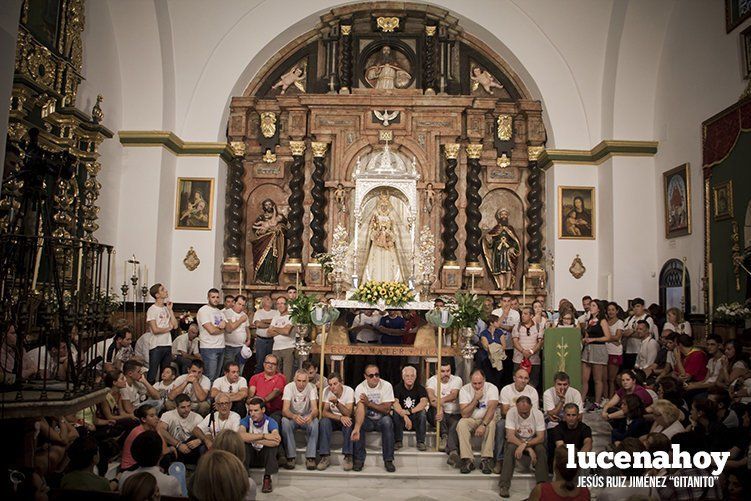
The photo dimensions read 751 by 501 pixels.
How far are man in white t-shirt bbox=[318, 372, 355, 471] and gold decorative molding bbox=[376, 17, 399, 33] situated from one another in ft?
31.6

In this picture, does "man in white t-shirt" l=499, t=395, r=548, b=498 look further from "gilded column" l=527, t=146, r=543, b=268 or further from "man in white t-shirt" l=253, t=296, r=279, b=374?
"gilded column" l=527, t=146, r=543, b=268

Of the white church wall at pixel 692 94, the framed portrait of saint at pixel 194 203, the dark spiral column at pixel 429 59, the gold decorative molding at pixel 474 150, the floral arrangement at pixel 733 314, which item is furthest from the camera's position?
the dark spiral column at pixel 429 59

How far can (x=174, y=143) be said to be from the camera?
1302 cm

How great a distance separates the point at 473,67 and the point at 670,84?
172 inches

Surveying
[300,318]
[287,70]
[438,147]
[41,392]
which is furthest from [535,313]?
[287,70]

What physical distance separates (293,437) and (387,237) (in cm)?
644

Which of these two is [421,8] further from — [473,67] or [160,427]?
[160,427]

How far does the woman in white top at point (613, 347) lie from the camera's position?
30.8 feet

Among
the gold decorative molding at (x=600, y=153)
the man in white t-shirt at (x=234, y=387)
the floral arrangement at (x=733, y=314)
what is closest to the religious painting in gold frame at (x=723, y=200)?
the floral arrangement at (x=733, y=314)

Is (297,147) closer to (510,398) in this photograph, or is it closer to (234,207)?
(234,207)

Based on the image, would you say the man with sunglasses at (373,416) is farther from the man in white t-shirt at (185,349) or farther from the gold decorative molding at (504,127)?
the gold decorative molding at (504,127)

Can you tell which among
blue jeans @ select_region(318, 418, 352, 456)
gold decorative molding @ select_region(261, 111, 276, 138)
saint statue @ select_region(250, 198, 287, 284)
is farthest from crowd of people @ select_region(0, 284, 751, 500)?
gold decorative molding @ select_region(261, 111, 276, 138)

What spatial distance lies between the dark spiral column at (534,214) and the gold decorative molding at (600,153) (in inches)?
10.5

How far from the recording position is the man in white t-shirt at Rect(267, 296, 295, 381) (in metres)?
9.29
